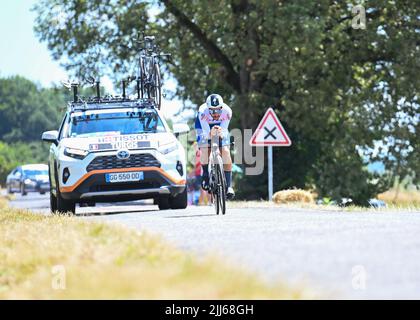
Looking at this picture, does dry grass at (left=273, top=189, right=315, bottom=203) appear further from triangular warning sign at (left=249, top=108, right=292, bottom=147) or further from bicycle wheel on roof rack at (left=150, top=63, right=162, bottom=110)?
bicycle wheel on roof rack at (left=150, top=63, right=162, bottom=110)

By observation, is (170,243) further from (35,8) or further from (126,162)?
(35,8)

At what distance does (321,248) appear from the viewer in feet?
32.0

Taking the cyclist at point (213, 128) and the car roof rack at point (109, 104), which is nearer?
the cyclist at point (213, 128)

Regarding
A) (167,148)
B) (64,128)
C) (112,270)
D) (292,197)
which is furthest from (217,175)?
(112,270)

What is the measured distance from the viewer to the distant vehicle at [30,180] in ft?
174

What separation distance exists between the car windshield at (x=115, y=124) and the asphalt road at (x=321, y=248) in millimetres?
4781

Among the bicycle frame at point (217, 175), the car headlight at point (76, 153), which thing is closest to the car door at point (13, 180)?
the car headlight at point (76, 153)

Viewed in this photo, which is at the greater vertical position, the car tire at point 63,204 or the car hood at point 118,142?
the car hood at point 118,142

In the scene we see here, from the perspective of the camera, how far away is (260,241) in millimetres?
10750

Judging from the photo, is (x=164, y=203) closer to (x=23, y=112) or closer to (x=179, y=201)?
(x=179, y=201)

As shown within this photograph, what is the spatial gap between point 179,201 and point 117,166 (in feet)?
4.70

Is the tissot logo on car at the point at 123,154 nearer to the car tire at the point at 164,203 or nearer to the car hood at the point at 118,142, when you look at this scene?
the car hood at the point at 118,142

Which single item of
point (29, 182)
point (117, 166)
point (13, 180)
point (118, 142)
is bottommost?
point (13, 180)

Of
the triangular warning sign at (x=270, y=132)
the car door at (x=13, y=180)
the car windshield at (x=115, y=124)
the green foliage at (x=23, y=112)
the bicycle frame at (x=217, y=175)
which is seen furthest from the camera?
the green foliage at (x=23, y=112)
